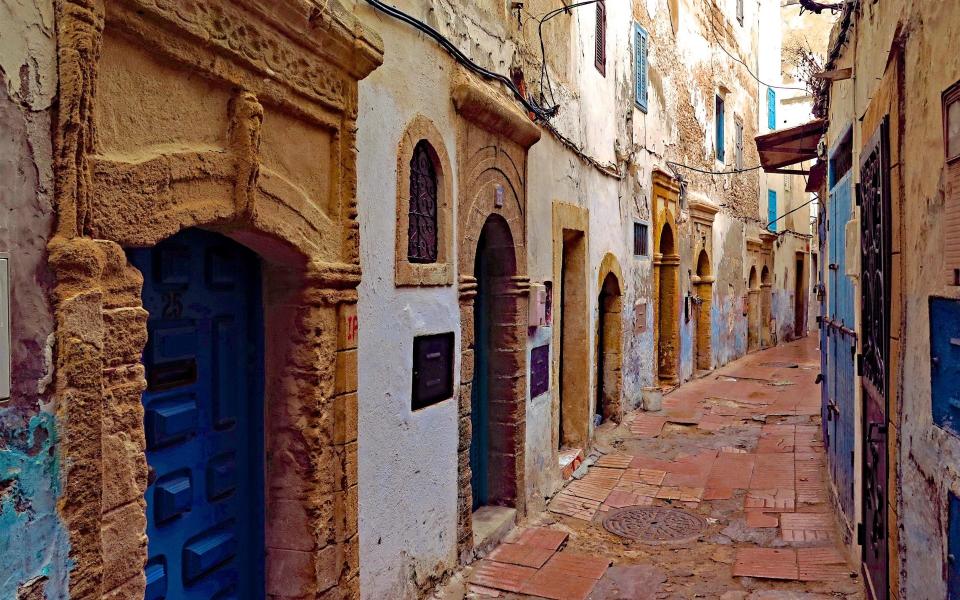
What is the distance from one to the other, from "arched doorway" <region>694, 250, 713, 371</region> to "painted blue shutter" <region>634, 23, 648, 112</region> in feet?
16.7

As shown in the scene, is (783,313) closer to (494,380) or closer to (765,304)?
(765,304)

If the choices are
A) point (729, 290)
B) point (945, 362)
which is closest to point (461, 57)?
point (945, 362)

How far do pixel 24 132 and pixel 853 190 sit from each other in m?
5.04

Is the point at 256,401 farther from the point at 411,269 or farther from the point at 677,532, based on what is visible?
the point at 677,532

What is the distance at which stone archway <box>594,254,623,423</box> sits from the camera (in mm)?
10172

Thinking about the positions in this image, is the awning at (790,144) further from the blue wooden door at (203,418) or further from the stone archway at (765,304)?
the stone archway at (765,304)

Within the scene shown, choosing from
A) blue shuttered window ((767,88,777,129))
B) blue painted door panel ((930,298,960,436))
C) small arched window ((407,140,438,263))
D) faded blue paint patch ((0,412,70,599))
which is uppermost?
blue shuttered window ((767,88,777,129))

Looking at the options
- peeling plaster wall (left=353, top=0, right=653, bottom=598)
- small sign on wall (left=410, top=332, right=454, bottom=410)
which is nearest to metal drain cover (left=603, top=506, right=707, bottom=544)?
peeling plaster wall (left=353, top=0, right=653, bottom=598)

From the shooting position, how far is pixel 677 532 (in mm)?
6434

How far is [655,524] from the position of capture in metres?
6.62

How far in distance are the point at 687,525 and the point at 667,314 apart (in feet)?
22.9

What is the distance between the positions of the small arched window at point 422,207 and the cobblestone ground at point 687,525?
2.23 m

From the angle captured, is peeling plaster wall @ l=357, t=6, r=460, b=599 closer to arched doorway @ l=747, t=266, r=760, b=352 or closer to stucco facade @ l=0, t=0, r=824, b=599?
stucco facade @ l=0, t=0, r=824, b=599

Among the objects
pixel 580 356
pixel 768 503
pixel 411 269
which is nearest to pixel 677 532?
pixel 768 503
